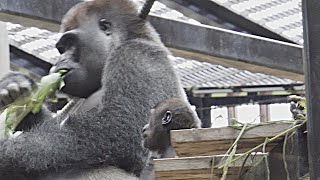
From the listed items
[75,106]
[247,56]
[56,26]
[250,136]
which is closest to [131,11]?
[75,106]

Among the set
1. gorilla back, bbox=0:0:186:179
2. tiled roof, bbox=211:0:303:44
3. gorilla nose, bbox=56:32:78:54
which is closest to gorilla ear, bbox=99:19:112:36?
gorilla back, bbox=0:0:186:179

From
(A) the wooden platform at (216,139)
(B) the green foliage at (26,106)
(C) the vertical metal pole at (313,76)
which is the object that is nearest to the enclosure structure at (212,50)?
(B) the green foliage at (26,106)

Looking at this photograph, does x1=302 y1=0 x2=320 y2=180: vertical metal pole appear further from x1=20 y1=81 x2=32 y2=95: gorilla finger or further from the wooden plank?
x1=20 y1=81 x2=32 y2=95: gorilla finger

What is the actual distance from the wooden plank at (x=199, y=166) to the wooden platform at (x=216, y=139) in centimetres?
5

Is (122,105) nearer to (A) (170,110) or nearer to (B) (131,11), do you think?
(A) (170,110)

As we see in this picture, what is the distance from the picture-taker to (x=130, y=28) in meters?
3.66

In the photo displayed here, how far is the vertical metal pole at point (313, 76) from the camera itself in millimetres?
2020

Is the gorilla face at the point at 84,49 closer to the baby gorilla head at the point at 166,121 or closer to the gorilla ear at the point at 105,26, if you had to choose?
the gorilla ear at the point at 105,26

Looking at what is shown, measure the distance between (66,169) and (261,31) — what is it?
7.77ft

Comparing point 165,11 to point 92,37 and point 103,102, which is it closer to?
point 92,37

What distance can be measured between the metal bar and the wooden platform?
1901mm

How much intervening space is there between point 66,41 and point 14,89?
318 millimetres

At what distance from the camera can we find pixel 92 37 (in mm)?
3682

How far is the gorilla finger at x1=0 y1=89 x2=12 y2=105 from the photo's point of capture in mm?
3482
